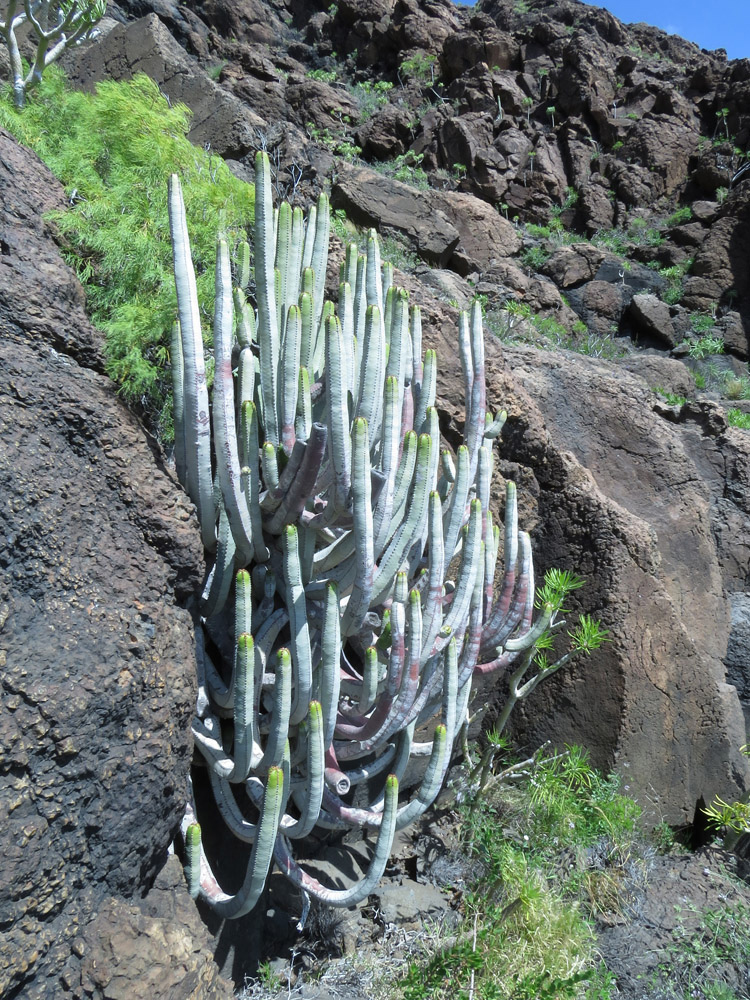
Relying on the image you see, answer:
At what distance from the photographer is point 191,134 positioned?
29.0ft

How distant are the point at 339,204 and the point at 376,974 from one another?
877cm

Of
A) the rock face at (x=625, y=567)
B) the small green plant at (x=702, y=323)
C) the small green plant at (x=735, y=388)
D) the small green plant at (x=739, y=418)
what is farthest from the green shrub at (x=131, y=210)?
the small green plant at (x=702, y=323)

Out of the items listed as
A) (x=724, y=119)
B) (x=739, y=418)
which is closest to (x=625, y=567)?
(x=739, y=418)

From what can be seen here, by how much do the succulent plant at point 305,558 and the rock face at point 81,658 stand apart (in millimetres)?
214

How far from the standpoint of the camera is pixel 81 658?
213cm

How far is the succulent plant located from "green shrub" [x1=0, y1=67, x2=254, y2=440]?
0.37m

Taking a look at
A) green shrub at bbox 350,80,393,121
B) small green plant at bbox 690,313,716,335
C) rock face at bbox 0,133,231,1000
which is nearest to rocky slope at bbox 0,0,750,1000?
rock face at bbox 0,133,231,1000

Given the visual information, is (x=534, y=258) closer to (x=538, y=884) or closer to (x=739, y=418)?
(x=739, y=418)

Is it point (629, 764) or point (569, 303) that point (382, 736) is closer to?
point (629, 764)

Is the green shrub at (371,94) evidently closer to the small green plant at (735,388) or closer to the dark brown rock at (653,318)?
the dark brown rock at (653,318)

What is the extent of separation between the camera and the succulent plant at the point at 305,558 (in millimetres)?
2490

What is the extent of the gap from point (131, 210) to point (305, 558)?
1875 mm

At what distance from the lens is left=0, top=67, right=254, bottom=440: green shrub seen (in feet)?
9.98

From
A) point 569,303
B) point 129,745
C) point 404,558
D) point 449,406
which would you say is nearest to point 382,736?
point 404,558
